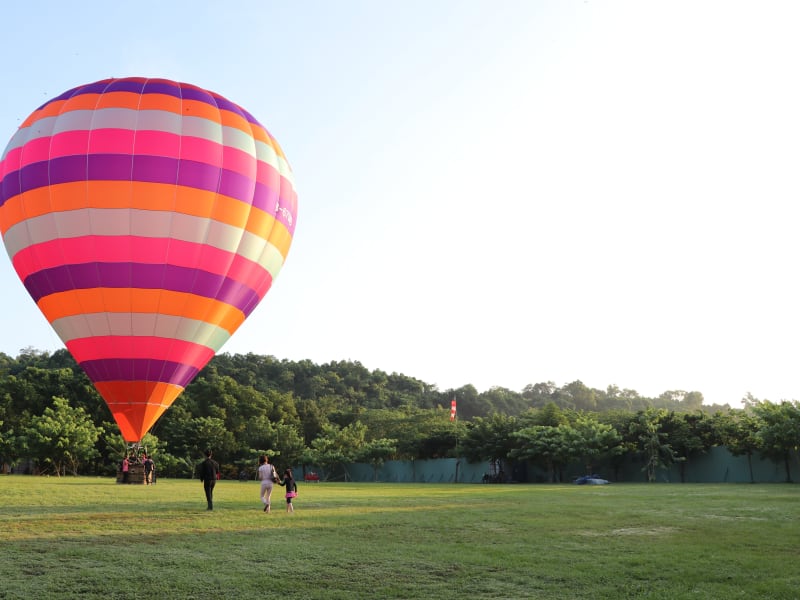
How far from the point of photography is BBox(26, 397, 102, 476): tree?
51906mm

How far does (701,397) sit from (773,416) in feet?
522

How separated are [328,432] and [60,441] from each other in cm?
2271

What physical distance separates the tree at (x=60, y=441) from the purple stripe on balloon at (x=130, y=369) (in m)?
31.5

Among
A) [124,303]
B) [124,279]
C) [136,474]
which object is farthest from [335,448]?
[124,279]

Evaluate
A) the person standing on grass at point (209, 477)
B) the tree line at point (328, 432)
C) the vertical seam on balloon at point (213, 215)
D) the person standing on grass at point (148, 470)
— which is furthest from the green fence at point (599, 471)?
the person standing on grass at point (209, 477)

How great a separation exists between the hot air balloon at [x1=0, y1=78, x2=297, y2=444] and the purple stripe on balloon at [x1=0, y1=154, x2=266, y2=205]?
0.13 ft

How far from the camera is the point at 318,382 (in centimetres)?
10962

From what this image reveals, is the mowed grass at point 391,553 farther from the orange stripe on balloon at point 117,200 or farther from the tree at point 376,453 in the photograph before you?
the tree at point 376,453

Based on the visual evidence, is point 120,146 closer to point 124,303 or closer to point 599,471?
point 124,303

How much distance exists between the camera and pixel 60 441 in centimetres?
5184

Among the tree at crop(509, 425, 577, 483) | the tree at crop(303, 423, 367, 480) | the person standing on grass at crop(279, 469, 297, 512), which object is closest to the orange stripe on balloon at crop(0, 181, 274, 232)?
the person standing on grass at crop(279, 469, 297, 512)

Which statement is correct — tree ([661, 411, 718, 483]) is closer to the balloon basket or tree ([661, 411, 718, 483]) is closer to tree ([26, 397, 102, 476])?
the balloon basket

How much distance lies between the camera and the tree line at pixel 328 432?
153 ft

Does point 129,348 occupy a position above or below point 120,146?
below
